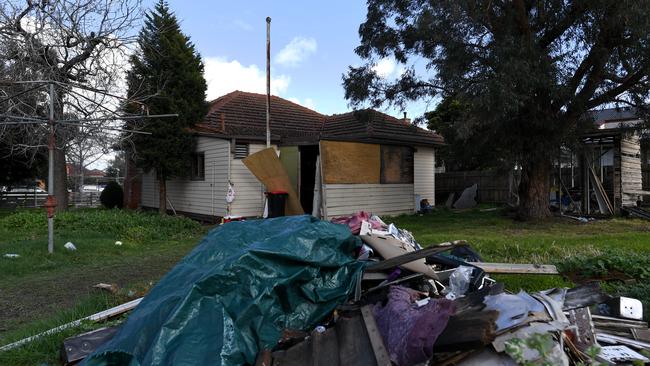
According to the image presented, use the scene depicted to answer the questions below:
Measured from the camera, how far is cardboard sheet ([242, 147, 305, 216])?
40.8 ft

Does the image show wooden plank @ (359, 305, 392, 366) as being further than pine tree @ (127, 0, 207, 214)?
No

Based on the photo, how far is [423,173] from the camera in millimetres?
17406

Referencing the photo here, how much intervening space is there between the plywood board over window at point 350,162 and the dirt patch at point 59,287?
566 cm

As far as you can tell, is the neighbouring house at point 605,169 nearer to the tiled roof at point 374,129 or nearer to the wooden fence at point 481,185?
the wooden fence at point 481,185

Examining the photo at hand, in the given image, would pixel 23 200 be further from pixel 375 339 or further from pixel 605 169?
pixel 605 169

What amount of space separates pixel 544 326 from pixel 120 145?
Result: 1450 centimetres

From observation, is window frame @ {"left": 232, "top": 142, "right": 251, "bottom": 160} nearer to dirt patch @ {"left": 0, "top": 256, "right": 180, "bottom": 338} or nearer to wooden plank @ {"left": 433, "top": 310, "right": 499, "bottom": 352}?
dirt patch @ {"left": 0, "top": 256, "right": 180, "bottom": 338}

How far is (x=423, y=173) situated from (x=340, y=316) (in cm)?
1433

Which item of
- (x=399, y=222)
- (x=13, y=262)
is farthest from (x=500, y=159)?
(x=13, y=262)

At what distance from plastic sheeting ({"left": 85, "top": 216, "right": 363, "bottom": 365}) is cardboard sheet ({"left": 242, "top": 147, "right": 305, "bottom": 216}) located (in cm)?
800

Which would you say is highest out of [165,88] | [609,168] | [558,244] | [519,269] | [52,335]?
[165,88]

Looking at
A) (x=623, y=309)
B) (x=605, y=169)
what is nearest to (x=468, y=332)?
(x=623, y=309)

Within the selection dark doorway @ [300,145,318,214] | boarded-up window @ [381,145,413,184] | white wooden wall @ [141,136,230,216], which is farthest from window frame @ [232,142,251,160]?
boarded-up window @ [381,145,413,184]

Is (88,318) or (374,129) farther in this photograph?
(374,129)
